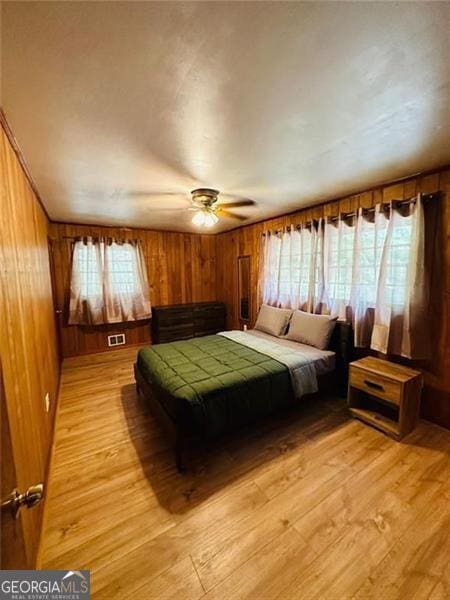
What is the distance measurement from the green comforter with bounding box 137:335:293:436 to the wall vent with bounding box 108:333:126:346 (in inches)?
76.3

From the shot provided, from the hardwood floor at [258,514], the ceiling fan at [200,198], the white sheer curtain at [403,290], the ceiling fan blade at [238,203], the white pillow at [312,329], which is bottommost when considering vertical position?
the hardwood floor at [258,514]

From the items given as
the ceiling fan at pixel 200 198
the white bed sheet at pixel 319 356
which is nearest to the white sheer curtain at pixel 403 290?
the white bed sheet at pixel 319 356

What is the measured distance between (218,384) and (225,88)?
186cm

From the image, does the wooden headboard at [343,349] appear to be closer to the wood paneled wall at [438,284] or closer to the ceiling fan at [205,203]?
the wood paneled wall at [438,284]

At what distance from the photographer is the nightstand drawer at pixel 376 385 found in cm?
216

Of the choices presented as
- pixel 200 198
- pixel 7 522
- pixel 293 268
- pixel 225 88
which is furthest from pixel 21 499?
pixel 293 268

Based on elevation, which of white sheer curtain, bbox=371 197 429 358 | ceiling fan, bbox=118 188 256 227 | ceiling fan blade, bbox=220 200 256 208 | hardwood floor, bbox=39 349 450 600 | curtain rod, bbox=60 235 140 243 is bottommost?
hardwood floor, bbox=39 349 450 600

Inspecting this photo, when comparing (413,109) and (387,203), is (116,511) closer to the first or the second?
(413,109)

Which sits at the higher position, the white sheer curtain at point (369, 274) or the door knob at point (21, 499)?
the white sheer curtain at point (369, 274)

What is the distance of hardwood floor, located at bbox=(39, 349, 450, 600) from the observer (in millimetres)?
1194

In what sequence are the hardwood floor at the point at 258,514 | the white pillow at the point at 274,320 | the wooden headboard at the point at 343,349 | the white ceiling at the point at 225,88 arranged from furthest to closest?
1. the white pillow at the point at 274,320
2. the wooden headboard at the point at 343,349
3. the hardwood floor at the point at 258,514
4. the white ceiling at the point at 225,88

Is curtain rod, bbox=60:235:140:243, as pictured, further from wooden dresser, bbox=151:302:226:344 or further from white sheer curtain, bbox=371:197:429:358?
white sheer curtain, bbox=371:197:429:358

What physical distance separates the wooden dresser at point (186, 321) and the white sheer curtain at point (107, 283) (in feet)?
1.05

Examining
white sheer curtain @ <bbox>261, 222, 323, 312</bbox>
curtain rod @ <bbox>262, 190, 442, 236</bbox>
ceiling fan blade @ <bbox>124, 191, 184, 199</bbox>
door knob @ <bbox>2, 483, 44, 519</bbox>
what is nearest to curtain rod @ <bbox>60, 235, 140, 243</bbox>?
ceiling fan blade @ <bbox>124, 191, 184, 199</bbox>
